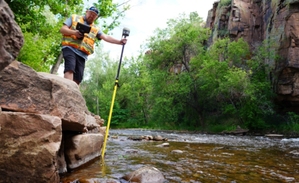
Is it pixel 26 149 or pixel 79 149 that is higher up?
pixel 26 149

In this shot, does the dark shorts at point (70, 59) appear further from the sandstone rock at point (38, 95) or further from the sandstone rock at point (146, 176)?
the sandstone rock at point (146, 176)

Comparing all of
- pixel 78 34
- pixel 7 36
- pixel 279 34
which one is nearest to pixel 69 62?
pixel 78 34

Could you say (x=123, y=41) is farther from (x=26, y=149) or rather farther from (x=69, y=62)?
(x=26, y=149)

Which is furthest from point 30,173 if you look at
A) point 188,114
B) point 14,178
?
point 188,114

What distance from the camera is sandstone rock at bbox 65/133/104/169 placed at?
3.84 metres

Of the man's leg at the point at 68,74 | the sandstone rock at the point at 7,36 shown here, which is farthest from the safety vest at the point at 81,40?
the sandstone rock at the point at 7,36

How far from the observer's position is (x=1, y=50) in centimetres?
150

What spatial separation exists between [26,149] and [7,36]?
61.9 inches

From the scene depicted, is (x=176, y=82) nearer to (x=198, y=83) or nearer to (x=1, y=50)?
(x=198, y=83)

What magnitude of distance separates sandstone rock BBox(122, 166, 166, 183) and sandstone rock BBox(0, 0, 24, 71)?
2.40 meters

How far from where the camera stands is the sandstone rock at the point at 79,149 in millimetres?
3836

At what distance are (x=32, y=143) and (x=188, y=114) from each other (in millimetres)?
29105

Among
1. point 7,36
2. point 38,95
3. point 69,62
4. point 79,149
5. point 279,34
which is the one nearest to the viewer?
point 7,36

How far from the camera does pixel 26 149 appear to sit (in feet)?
8.88
